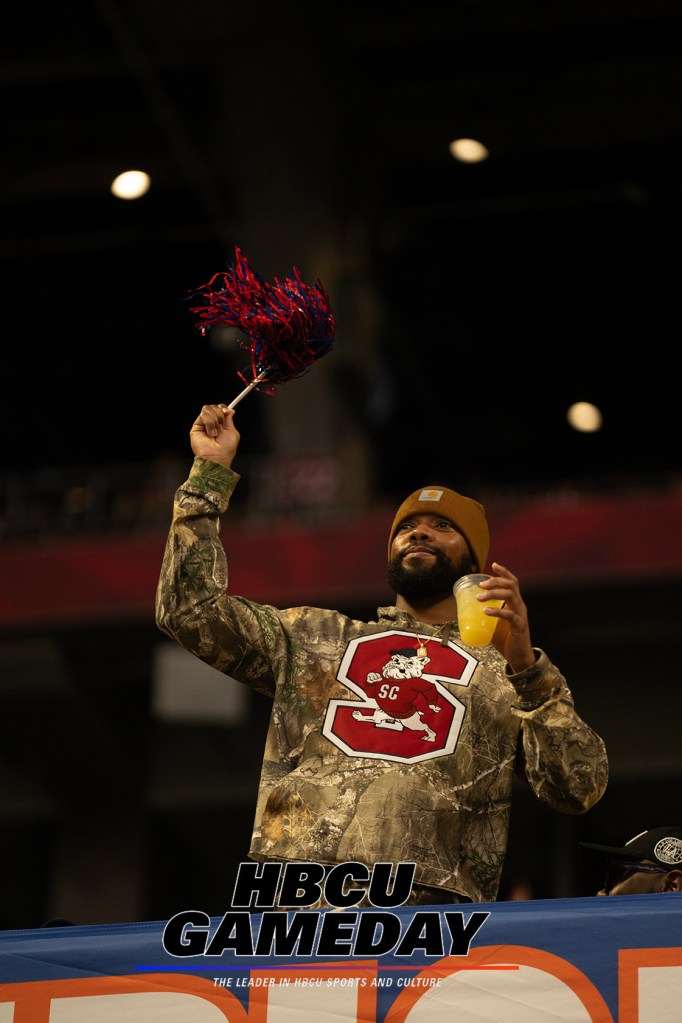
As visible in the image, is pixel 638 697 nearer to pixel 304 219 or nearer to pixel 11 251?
pixel 304 219

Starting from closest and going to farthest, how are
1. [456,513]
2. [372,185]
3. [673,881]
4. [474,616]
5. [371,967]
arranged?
[371,967] → [474,616] → [673,881] → [456,513] → [372,185]

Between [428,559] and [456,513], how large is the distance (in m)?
0.17

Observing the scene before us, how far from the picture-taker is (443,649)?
3.96 m

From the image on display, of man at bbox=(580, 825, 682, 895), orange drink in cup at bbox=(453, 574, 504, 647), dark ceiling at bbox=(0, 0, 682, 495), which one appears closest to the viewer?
orange drink in cup at bbox=(453, 574, 504, 647)

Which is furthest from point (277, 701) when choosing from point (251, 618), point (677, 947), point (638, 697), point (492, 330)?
point (492, 330)

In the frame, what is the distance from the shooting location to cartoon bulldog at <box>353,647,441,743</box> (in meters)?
3.81

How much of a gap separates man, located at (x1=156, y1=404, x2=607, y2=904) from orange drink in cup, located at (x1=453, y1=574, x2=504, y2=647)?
0.14 feet

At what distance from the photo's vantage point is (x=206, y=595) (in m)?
3.81

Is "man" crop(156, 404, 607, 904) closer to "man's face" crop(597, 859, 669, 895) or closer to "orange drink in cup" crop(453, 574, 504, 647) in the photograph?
"orange drink in cup" crop(453, 574, 504, 647)

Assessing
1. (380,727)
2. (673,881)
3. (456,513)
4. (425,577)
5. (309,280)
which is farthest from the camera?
(309,280)

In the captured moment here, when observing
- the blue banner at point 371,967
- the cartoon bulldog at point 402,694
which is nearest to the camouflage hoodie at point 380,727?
the cartoon bulldog at point 402,694

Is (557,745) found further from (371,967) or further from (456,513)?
(456,513)

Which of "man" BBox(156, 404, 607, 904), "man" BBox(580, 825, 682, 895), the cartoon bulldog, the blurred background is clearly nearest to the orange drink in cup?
"man" BBox(156, 404, 607, 904)

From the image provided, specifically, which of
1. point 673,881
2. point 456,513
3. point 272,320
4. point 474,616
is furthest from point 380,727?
point 272,320
